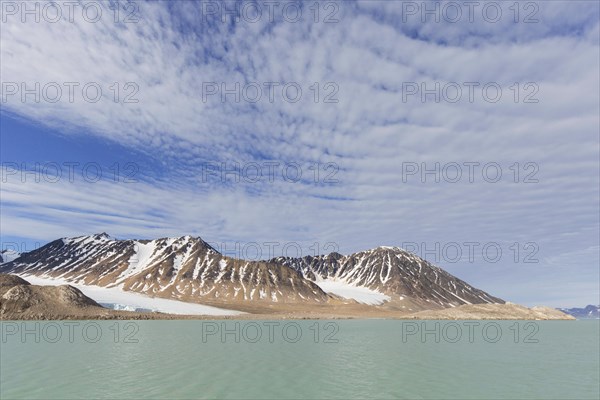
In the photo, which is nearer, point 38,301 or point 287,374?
point 287,374

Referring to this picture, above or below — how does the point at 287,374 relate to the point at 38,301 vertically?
above

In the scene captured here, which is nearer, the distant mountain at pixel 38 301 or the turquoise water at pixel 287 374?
the turquoise water at pixel 287 374

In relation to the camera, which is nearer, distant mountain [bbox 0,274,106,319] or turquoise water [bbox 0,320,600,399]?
turquoise water [bbox 0,320,600,399]

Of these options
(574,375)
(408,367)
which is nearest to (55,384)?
(408,367)

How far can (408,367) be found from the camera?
134 ft

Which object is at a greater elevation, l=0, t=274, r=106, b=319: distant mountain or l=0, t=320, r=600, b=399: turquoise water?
l=0, t=320, r=600, b=399: turquoise water

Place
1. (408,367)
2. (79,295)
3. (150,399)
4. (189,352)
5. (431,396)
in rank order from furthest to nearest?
1. (79,295)
2. (189,352)
3. (408,367)
4. (431,396)
5. (150,399)

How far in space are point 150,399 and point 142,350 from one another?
31243 millimetres

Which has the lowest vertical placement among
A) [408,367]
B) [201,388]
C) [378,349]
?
[378,349]

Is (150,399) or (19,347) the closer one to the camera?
(150,399)

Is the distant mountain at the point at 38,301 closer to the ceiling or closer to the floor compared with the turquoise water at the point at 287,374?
closer to the floor

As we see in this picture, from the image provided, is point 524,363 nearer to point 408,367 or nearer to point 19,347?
point 408,367

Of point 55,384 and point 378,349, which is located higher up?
point 55,384

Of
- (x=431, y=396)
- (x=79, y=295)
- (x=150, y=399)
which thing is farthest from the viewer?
(x=79, y=295)
